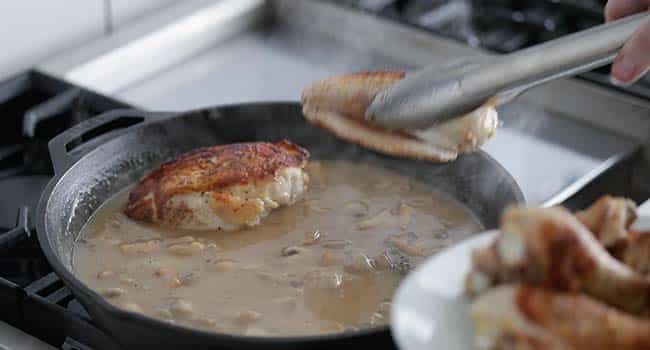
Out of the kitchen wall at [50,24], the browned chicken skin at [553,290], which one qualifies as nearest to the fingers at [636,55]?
the browned chicken skin at [553,290]

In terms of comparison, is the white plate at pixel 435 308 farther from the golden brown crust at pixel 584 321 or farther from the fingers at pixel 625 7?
the fingers at pixel 625 7

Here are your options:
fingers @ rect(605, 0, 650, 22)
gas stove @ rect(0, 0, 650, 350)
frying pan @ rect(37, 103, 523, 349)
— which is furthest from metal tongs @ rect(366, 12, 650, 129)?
gas stove @ rect(0, 0, 650, 350)

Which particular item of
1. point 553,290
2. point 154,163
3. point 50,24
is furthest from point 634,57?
point 50,24

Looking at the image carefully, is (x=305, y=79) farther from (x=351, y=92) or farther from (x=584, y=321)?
(x=584, y=321)

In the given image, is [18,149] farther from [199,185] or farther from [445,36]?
[445,36]

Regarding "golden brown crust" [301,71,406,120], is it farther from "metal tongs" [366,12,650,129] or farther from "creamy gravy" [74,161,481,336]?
"creamy gravy" [74,161,481,336]

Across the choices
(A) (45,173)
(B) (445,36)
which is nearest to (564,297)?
(A) (45,173)
